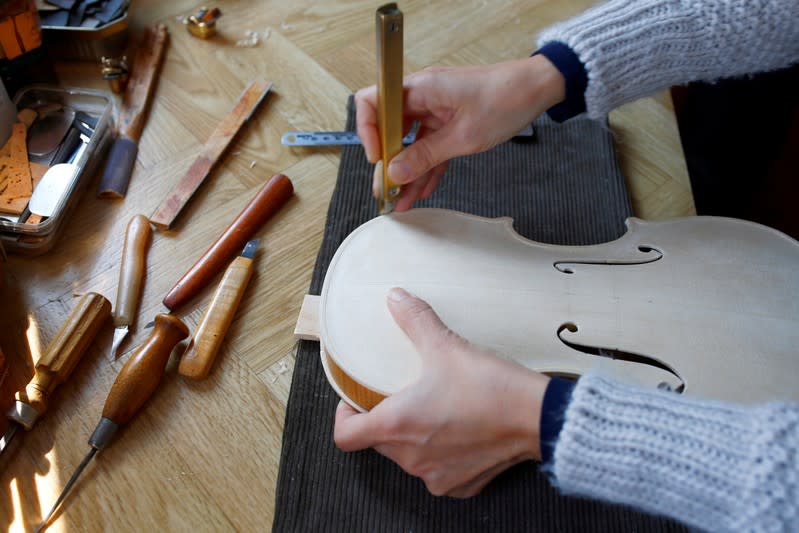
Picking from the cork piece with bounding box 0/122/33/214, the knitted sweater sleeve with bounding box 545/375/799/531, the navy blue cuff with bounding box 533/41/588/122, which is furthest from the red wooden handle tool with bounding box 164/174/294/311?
the knitted sweater sleeve with bounding box 545/375/799/531

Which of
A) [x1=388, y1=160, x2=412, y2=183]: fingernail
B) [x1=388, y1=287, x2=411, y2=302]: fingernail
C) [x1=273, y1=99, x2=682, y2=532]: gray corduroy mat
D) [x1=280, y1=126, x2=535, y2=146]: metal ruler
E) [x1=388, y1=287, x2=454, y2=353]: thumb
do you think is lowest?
[x1=273, y1=99, x2=682, y2=532]: gray corduroy mat

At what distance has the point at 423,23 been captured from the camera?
4.33 ft

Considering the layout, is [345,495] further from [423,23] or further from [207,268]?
[423,23]

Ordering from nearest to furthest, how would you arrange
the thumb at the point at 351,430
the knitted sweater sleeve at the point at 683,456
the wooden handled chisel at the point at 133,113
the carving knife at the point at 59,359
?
1. the knitted sweater sleeve at the point at 683,456
2. the thumb at the point at 351,430
3. the carving knife at the point at 59,359
4. the wooden handled chisel at the point at 133,113

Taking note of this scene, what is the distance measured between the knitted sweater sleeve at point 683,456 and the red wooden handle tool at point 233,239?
22.0 inches

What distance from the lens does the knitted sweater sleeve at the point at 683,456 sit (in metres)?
0.57

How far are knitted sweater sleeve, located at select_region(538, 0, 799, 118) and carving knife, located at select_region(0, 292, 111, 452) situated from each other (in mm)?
705

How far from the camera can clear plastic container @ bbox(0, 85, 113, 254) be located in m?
0.96

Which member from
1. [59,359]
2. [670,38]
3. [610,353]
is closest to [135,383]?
[59,359]

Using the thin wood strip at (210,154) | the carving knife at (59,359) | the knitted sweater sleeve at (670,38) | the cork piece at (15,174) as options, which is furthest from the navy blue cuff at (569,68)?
the cork piece at (15,174)

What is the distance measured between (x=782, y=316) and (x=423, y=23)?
2.84 ft

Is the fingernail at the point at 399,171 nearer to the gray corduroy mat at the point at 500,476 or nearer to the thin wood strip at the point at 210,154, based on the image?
the gray corduroy mat at the point at 500,476

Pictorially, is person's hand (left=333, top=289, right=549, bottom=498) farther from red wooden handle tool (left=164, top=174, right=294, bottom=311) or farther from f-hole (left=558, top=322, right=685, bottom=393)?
red wooden handle tool (left=164, top=174, right=294, bottom=311)

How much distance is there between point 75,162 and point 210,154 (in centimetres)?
20
